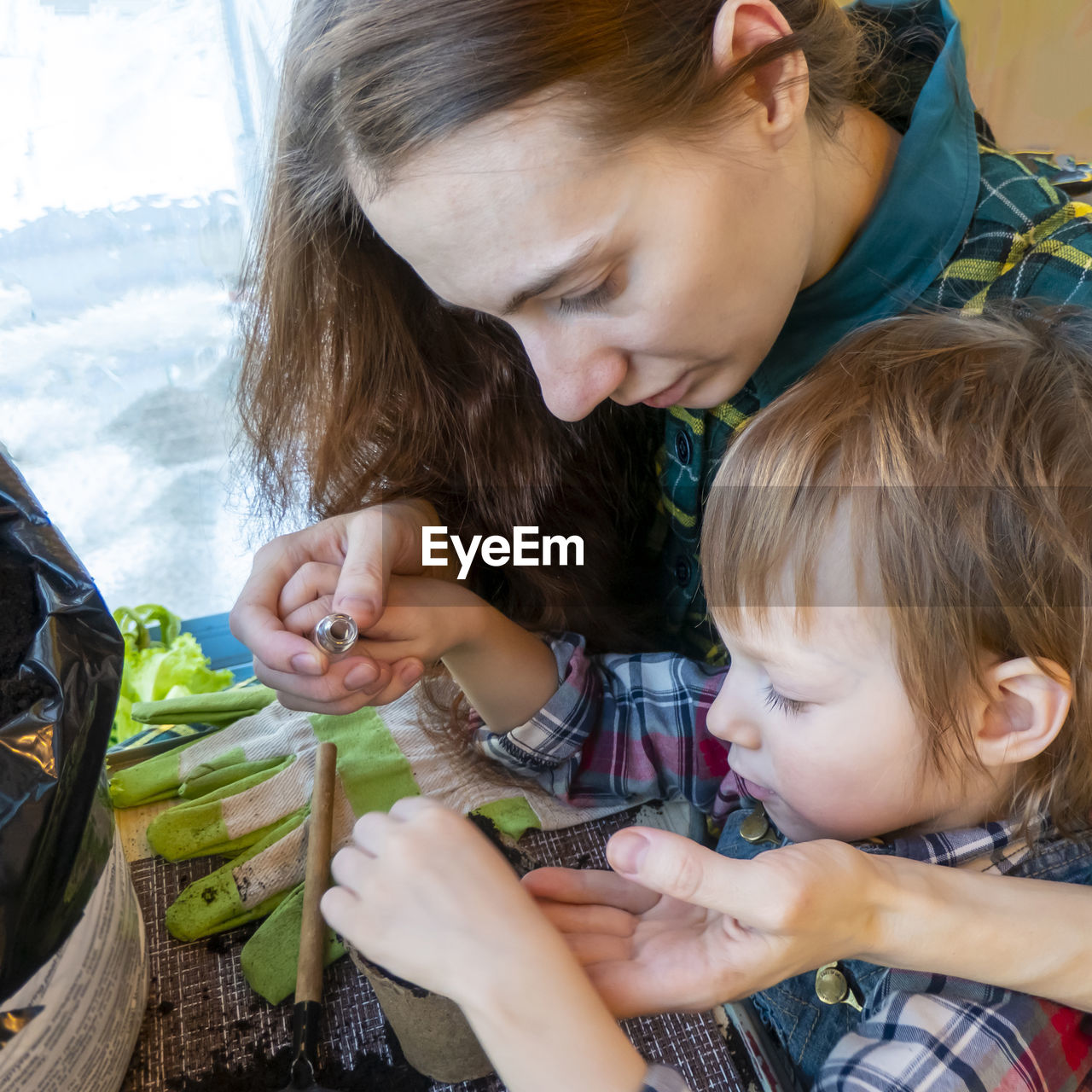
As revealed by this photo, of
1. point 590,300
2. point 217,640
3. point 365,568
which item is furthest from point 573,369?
point 217,640

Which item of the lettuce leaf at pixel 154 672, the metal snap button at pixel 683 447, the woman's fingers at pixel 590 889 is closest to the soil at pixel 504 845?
the woman's fingers at pixel 590 889

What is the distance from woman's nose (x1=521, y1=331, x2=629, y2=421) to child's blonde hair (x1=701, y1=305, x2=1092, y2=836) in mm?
124

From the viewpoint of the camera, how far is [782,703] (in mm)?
674

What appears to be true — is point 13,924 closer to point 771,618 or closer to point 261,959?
point 261,959

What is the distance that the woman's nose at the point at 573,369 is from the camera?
27.1 inches

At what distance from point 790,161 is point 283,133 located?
0.40 metres

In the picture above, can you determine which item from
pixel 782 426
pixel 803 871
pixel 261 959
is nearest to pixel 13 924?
pixel 261 959

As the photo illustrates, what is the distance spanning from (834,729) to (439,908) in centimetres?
29

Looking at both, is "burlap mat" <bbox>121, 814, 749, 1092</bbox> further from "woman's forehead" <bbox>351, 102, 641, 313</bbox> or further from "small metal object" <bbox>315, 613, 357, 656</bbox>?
"woman's forehead" <bbox>351, 102, 641, 313</bbox>

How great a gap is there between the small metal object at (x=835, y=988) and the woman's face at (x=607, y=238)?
17.6 inches

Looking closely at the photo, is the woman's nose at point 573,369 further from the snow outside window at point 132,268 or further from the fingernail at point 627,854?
the snow outside window at point 132,268

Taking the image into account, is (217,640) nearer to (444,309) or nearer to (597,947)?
(444,309)

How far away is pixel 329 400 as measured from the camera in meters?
0.92

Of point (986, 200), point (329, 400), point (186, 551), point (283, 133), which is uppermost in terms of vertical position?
point (283, 133)
